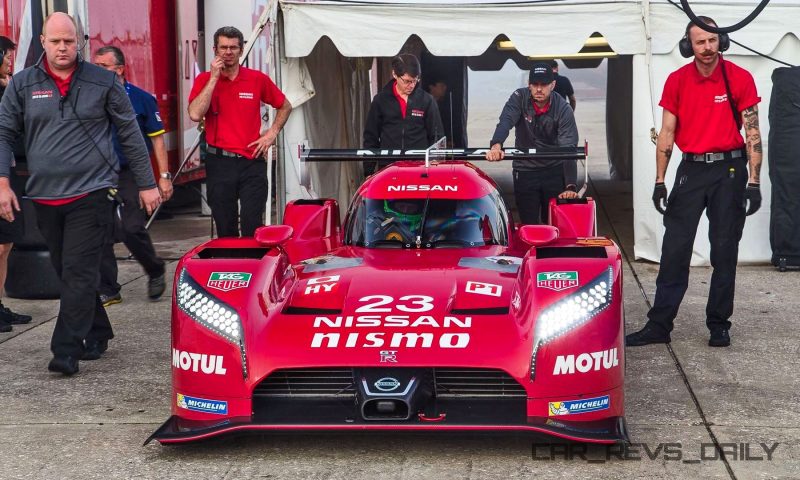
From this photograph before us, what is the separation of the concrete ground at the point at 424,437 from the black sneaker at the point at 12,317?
0.39 ft

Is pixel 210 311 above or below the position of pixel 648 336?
above

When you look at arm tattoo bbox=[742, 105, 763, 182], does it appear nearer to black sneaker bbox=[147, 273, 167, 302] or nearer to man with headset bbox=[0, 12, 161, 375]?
man with headset bbox=[0, 12, 161, 375]

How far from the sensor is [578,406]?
5.00m

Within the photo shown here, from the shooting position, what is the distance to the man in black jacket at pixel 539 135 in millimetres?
8945

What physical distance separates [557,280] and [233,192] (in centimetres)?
356

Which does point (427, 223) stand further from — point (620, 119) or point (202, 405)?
point (620, 119)

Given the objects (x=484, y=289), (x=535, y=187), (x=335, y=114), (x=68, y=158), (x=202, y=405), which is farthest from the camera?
(x=335, y=114)

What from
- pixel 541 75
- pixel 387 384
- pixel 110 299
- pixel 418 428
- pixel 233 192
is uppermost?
pixel 541 75

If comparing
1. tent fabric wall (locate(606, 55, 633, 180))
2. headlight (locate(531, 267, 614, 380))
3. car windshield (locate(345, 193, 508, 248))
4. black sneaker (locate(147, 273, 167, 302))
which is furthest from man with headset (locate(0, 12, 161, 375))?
tent fabric wall (locate(606, 55, 633, 180))

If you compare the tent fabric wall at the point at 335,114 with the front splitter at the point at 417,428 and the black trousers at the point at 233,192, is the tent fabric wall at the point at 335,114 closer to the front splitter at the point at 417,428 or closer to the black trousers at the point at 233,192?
the black trousers at the point at 233,192

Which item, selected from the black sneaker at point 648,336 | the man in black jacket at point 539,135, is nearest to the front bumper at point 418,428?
the black sneaker at point 648,336

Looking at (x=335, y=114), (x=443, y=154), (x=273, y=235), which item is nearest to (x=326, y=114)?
(x=335, y=114)

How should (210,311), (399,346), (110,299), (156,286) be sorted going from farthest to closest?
(156,286) < (110,299) < (210,311) < (399,346)

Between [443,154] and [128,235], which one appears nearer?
[443,154]
